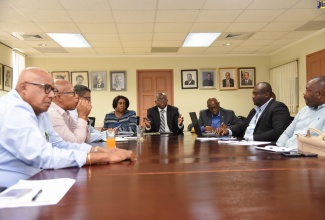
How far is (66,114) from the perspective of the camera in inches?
101

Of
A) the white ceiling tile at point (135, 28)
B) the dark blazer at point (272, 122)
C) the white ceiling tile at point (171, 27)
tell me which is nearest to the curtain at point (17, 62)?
the white ceiling tile at point (135, 28)

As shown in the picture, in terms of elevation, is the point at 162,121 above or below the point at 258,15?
below

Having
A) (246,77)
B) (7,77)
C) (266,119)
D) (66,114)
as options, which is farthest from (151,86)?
(66,114)

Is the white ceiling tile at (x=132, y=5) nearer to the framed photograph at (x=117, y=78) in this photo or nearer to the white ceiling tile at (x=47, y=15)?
the white ceiling tile at (x=47, y=15)

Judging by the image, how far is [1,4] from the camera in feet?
13.4

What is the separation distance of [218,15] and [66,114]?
A: 10.7ft

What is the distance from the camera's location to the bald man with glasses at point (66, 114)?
86.6 inches

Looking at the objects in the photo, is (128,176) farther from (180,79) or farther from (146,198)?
(180,79)

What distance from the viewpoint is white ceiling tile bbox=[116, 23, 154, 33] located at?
5168 millimetres

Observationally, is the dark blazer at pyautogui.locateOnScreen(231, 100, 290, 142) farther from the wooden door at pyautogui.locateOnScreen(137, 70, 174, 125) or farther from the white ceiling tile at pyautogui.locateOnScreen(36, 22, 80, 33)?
the wooden door at pyautogui.locateOnScreen(137, 70, 174, 125)

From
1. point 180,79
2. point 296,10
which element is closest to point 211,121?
point 296,10

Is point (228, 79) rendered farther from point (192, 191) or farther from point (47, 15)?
point (192, 191)

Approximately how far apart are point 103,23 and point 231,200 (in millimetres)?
4713

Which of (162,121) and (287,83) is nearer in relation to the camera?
(162,121)
